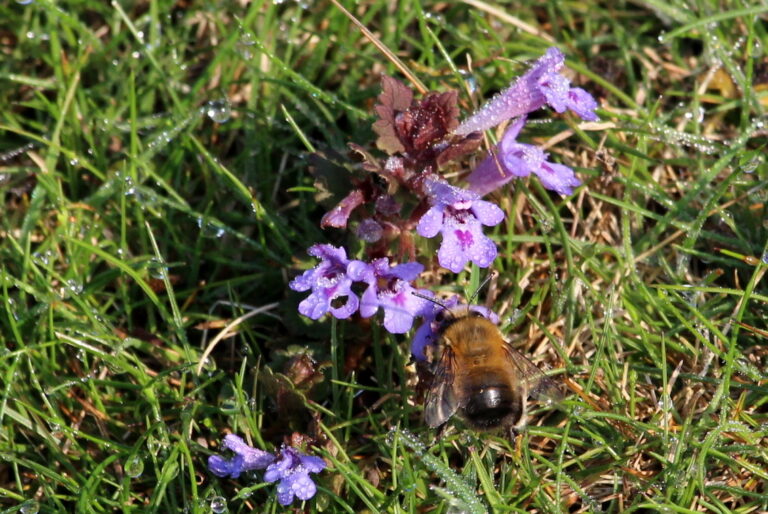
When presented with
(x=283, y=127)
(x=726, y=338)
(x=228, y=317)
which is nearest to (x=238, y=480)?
(x=228, y=317)

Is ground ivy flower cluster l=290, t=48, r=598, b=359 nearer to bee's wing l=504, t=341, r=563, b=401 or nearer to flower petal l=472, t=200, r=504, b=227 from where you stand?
flower petal l=472, t=200, r=504, b=227

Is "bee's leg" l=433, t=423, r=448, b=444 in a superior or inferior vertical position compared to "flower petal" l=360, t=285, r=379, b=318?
inferior

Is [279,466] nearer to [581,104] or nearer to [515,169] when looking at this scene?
[515,169]

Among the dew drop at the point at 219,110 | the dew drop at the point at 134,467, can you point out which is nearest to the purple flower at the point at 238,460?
the dew drop at the point at 134,467

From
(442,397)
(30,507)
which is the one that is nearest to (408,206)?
(442,397)

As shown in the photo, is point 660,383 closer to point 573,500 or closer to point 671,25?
point 573,500

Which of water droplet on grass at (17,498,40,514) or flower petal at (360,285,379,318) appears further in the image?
water droplet on grass at (17,498,40,514)

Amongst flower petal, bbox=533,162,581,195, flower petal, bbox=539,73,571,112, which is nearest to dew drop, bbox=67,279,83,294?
flower petal, bbox=533,162,581,195
